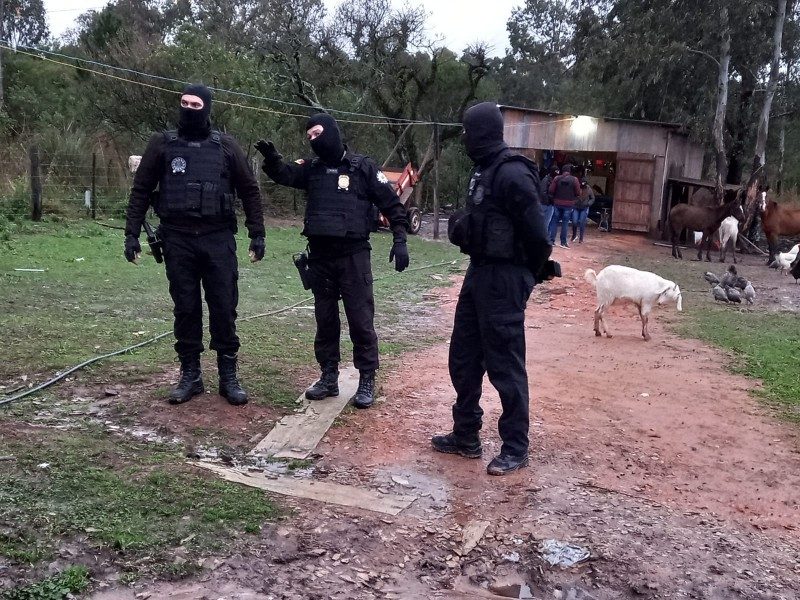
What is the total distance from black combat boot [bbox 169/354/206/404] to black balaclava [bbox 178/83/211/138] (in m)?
1.44

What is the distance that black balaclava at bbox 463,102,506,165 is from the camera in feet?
13.6

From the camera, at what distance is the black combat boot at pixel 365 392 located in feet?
16.9

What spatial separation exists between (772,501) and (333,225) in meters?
2.99

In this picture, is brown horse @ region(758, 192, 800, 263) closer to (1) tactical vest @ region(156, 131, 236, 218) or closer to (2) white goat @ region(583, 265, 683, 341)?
(2) white goat @ region(583, 265, 683, 341)

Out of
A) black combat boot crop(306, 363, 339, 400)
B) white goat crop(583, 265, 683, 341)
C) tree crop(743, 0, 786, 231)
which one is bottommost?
black combat boot crop(306, 363, 339, 400)

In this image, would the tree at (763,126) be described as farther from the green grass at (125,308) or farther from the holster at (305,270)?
the holster at (305,270)

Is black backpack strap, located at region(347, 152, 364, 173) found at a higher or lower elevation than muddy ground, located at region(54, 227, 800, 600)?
higher

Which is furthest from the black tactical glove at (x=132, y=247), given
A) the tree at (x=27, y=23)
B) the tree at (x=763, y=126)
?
the tree at (x=27, y=23)

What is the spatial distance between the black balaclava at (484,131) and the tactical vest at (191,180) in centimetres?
162

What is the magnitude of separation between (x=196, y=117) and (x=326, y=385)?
1.95m

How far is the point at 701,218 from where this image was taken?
60.0 feet

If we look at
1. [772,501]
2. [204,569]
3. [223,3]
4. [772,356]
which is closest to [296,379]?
[204,569]

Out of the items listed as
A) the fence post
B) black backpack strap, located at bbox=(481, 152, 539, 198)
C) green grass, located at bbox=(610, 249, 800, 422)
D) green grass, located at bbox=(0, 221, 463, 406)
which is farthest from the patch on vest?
the fence post

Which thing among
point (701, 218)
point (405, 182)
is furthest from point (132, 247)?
point (701, 218)
